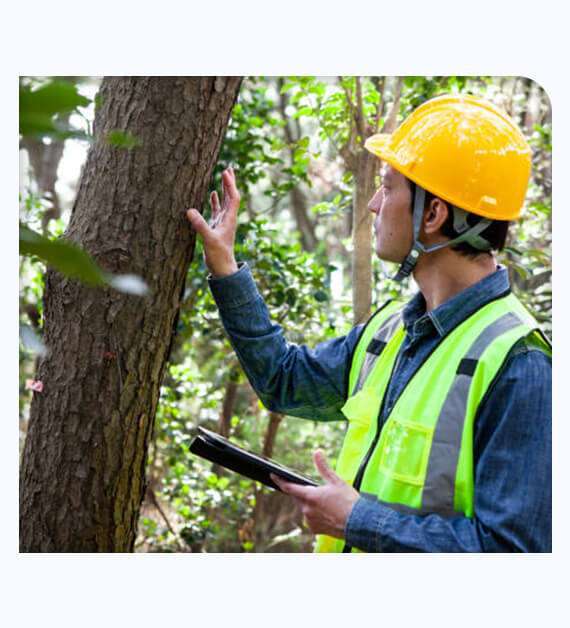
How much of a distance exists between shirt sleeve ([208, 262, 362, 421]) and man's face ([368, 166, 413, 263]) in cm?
28

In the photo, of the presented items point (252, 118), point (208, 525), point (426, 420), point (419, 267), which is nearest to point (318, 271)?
point (252, 118)

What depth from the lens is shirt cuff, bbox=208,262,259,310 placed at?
2.00m

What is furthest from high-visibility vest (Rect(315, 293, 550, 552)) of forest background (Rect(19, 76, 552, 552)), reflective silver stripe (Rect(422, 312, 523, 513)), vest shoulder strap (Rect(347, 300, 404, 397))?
forest background (Rect(19, 76, 552, 552))

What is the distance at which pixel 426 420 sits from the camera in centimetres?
162

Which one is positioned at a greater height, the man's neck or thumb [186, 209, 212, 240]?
thumb [186, 209, 212, 240]

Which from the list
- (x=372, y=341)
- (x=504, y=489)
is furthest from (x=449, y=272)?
(x=504, y=489)

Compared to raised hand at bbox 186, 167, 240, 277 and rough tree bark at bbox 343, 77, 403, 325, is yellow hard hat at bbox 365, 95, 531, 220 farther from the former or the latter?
rough tree bark at bbox 343, 77, 403, 325

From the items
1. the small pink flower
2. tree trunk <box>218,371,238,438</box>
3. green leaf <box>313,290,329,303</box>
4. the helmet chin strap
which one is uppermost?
the helmet chin strap

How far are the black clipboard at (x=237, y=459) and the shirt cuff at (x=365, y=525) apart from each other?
0.14m

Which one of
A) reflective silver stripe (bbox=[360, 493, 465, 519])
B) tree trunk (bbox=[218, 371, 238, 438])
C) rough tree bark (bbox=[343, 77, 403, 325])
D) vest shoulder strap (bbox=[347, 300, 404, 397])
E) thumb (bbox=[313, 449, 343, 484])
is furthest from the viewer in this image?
tree trunk (bbox=[218, 371, 238, 438])

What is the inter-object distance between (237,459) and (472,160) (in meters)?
0.80

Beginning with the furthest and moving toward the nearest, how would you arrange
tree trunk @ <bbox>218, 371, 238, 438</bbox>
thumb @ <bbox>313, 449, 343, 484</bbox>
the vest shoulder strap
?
tree trunk @ <bbox>218, 371, 238, 438</bbox> < the vest shoulder strap < thumb @ <bbox>313, 449, 343, 484</bbox>

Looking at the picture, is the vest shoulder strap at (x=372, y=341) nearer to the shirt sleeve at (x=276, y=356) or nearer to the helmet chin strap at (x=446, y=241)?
the shirt sleeve at (x=276, y=356)

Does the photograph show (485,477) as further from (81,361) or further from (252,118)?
(252,118)
